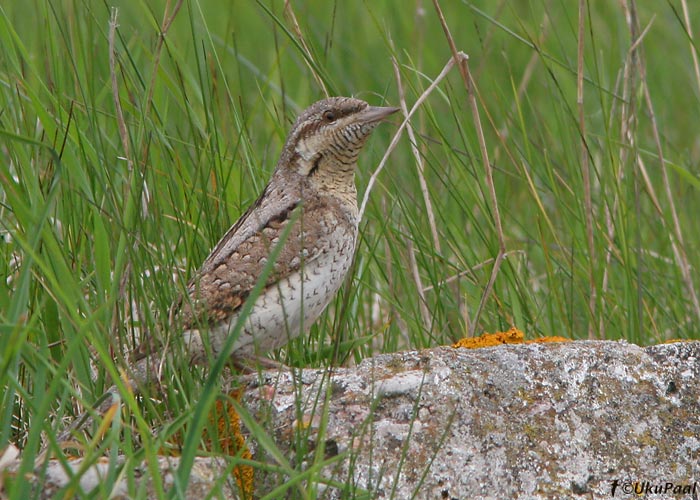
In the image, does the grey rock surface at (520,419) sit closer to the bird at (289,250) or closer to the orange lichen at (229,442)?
the orange lichen at (229,442)

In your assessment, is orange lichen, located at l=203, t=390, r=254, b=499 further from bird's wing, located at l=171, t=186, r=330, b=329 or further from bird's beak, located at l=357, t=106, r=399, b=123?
bird's beak, located at l=357, t=106, r=399, b=123

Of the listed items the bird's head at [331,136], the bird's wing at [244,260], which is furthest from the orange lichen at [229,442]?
the bird's head at [331,136]

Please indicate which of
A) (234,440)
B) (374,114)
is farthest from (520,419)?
(374,114)

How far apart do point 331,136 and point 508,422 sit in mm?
1455

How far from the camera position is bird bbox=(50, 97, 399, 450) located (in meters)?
3.44

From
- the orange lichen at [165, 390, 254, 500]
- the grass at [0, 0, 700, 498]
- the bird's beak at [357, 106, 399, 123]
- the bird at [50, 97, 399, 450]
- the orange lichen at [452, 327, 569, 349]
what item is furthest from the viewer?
the bird's beak at [357, 106, 399, 123]

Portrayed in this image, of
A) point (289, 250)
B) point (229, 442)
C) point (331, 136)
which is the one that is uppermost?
point (331, 136)

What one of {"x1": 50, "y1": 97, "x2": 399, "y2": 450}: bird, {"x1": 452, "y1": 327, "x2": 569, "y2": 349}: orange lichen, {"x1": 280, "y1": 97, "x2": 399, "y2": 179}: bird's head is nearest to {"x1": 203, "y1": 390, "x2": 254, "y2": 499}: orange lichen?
{"x1": 50, "y1": 97, "x2": 399, "y2": 450}: bird

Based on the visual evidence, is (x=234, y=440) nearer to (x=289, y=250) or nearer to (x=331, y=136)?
(x=289, y=250)

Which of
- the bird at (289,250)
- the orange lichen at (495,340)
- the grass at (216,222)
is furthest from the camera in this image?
the bird at (289,250)

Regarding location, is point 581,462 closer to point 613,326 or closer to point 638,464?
point 638,464

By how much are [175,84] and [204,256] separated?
817 millimetres

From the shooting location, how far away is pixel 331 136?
3.85m

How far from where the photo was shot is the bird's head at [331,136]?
3826 millimetres
